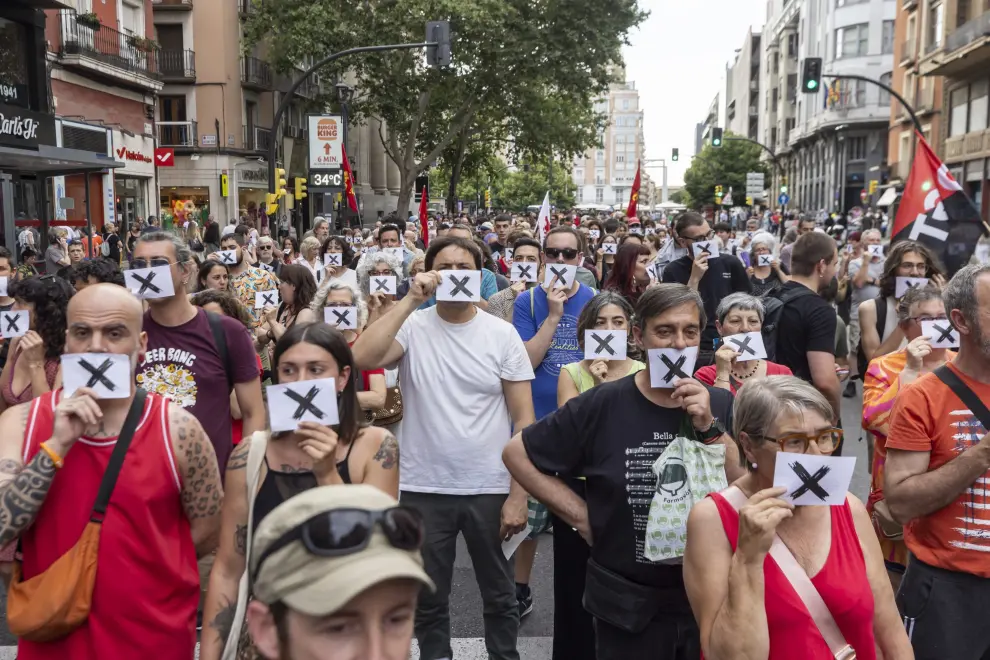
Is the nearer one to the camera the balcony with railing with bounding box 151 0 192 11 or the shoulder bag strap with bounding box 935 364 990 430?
the shoulder bag strap with bounding box 935 364 990 430

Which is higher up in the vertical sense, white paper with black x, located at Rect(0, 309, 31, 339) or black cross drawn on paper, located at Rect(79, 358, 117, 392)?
black cross drawn on paper, located at Rect(79, 358, 117, 392)

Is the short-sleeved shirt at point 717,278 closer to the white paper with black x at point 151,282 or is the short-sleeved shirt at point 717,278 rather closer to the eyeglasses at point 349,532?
the white paper with black x at point 151,282

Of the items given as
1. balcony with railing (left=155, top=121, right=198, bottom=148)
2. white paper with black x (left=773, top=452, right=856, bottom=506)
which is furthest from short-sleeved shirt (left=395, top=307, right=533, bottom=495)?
balcony with railing (left=155, top=121, right=198, bottom=148)

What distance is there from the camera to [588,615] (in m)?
3.92

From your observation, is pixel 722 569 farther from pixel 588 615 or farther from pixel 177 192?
pixel 177 192

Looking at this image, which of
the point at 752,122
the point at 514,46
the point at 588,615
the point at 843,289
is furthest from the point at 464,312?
the point at 752,122

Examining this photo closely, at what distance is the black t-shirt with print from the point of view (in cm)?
314

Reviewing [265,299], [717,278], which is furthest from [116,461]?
[717,278]

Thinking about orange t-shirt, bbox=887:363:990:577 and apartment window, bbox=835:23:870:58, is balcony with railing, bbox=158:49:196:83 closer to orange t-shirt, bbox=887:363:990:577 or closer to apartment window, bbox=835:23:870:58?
orange t-shirt, bbox=887:363:990:577

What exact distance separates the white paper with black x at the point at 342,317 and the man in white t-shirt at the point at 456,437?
6.12ft

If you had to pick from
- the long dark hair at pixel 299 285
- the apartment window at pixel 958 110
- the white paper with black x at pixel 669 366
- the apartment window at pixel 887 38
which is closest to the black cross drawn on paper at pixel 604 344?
the white paper with black x at pixel 669 366

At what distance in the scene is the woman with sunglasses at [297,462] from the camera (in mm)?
2768

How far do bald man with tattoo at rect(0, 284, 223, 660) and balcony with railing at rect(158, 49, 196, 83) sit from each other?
1503 inches

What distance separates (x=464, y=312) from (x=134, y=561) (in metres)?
1.83
